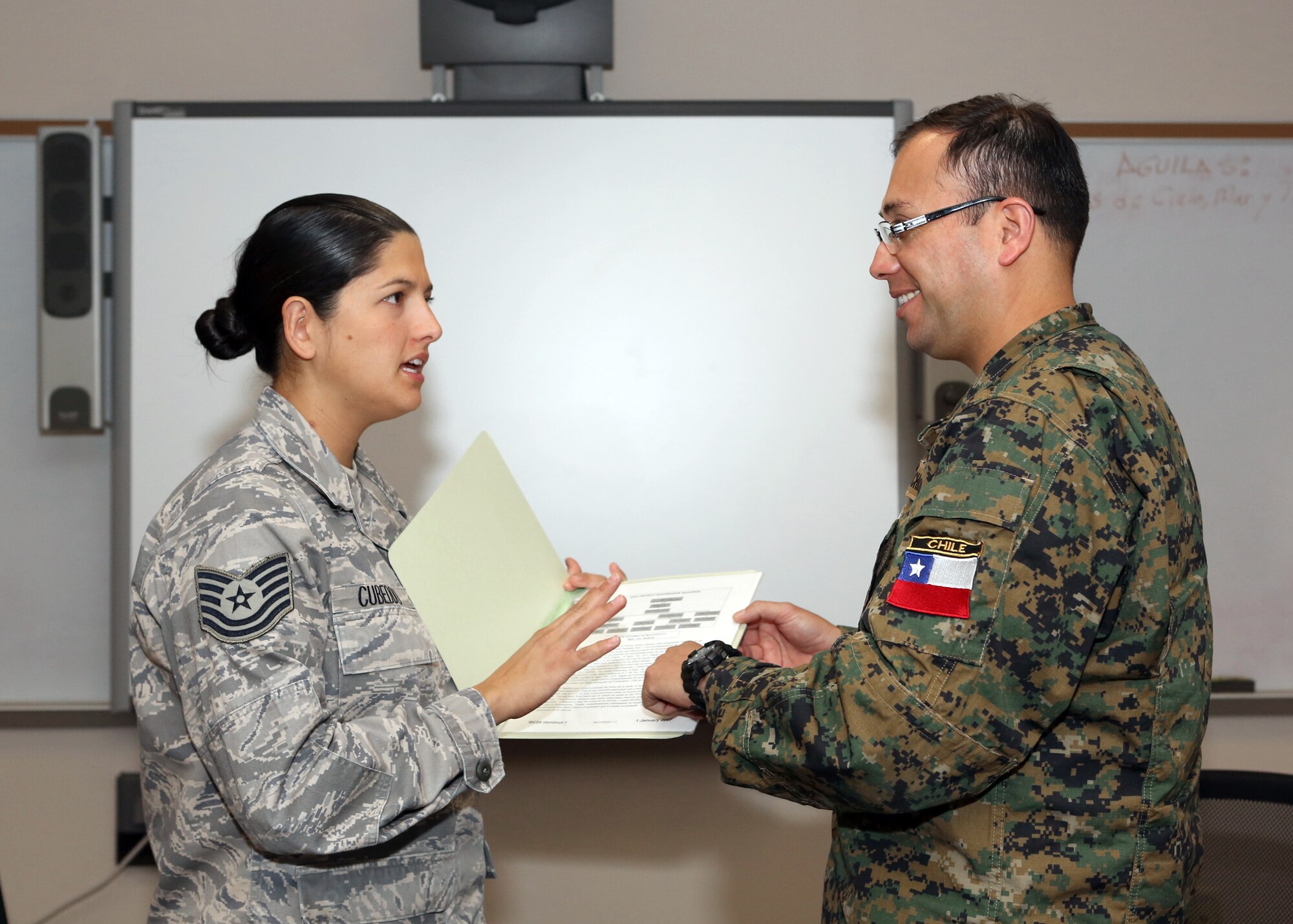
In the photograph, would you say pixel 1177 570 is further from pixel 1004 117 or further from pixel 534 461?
pixel 534 461

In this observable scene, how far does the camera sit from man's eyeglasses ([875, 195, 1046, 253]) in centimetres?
125

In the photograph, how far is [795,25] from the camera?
8.60 feet

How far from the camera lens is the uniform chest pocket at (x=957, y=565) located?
1009mm

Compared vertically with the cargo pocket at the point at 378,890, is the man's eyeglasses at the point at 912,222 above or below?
above

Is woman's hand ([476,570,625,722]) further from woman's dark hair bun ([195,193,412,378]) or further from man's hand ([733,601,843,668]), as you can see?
woman's dark hair bun ([195,193,412,378])

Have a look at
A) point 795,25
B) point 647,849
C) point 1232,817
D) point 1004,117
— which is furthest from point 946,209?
point 647,849

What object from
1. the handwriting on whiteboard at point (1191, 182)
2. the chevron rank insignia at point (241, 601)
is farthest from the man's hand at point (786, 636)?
the handwriting on whiteboard at point (1191, 182)

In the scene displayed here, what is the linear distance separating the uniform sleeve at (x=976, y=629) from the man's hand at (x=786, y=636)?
0.45m

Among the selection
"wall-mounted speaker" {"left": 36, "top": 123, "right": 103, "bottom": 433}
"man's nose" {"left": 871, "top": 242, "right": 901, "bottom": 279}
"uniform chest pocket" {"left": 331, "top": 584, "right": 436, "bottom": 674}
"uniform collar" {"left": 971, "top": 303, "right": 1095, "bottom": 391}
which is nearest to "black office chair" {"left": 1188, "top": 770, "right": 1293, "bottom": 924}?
"uniform collar" {"left": 971, "top": 303, "right": 1095, "bottom": 391}

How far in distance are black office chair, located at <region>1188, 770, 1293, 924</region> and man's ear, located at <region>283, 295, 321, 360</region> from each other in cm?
145

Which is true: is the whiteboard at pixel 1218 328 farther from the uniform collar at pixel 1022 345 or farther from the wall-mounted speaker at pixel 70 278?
the wall-mounted speaker at pixel 70 278

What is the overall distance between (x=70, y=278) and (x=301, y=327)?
1.35 m

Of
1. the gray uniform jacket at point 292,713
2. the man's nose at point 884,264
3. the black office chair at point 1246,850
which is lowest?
the black office chair at point 1246,850

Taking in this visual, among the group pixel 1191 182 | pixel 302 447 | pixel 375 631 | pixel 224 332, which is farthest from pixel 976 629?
pixel 1191 182
